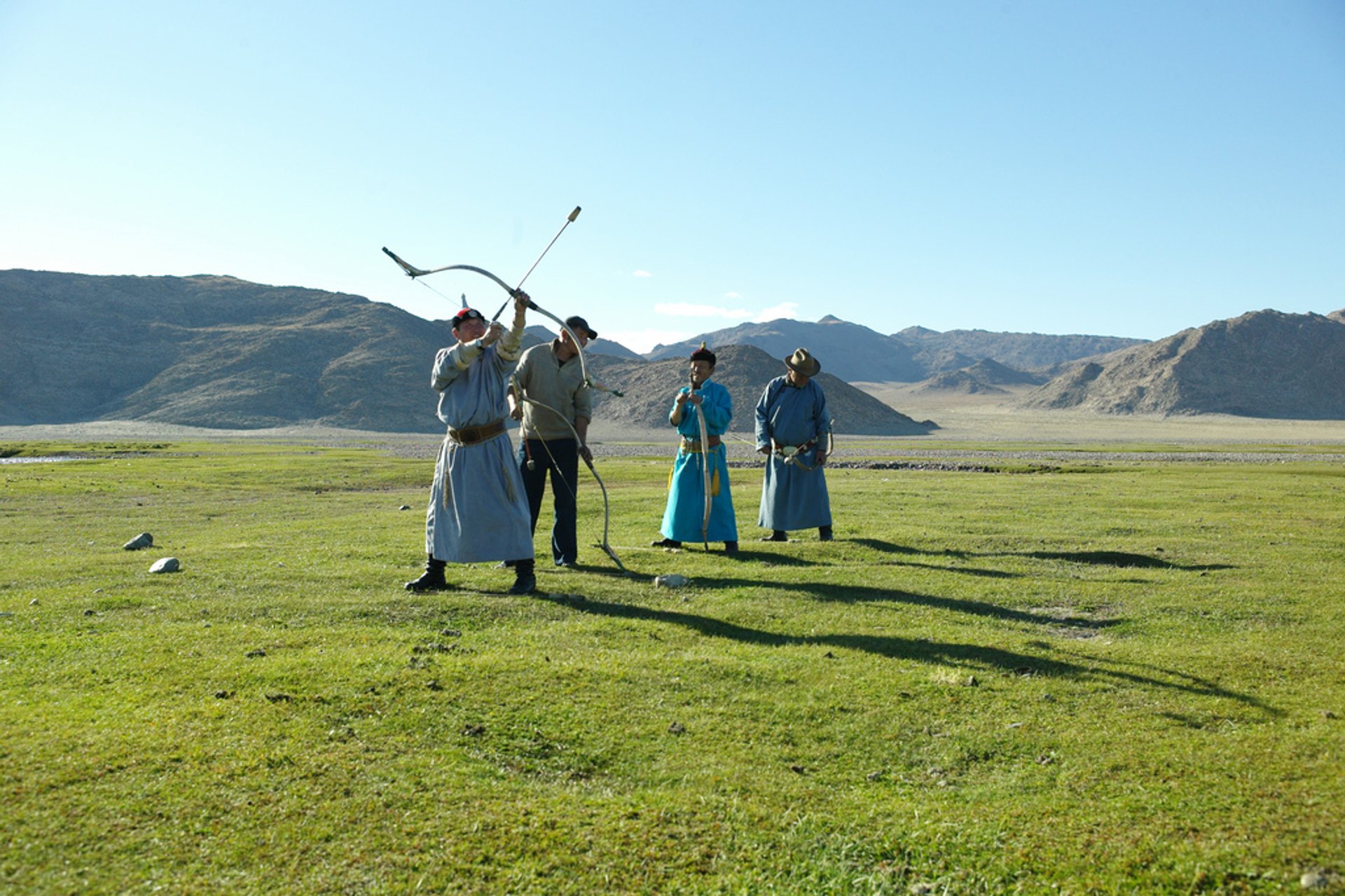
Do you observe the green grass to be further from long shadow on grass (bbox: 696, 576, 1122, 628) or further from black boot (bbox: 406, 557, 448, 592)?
black boot (bbox: 406, 557, 448, 592)

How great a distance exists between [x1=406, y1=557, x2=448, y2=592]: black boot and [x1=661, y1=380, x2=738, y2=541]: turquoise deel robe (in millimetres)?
3923

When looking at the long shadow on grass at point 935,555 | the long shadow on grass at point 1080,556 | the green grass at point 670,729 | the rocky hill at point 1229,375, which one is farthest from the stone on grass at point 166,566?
the rocky hill at point 1229,375

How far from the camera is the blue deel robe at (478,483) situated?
8.84m

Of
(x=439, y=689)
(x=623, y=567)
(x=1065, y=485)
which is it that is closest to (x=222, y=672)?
(x=439, y=689)

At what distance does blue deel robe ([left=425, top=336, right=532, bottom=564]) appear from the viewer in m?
8.84

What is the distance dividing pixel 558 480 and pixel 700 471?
2.30 m

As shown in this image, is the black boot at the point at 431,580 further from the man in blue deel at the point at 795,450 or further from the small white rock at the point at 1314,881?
the small white rock at the point at 1314,881

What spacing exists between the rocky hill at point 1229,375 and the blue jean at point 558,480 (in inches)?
6121

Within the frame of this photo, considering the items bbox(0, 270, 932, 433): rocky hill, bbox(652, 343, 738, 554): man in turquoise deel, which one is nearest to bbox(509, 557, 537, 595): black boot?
bbox(652, 343, 738, 554): man in turquoise deel

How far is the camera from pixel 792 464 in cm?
1334

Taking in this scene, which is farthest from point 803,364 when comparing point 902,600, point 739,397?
point 739,397

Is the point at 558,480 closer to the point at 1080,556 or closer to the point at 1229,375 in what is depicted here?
the point at 1080,556

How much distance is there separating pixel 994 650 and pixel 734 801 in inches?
137

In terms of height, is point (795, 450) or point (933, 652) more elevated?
point (795, 450)
